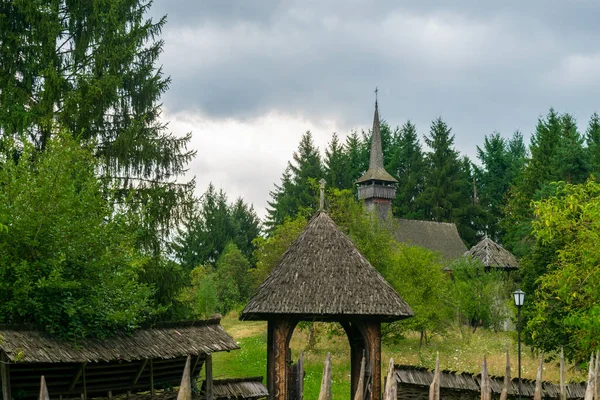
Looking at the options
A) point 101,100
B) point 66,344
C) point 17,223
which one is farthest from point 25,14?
point 66,344

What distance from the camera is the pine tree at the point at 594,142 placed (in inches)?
1889

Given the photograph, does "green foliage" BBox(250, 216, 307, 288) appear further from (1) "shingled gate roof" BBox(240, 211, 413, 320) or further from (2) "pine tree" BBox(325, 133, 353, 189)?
(2) "pine tree" BBox(325, 133, 353, 189)

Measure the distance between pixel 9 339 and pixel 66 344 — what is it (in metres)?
1.37

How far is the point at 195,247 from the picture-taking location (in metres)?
71.0

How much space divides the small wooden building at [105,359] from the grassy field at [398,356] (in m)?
6.84

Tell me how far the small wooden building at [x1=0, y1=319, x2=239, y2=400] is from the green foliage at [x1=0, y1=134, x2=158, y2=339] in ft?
1.43

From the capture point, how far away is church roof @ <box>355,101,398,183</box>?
176ft

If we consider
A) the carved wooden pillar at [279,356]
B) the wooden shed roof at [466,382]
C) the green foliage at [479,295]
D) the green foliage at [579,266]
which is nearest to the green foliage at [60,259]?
the carved wooden pillar at [279,356]

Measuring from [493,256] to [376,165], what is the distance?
12.2 metres

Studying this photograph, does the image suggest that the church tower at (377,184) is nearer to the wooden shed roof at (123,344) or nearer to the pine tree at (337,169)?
the pine tree at (337,169)

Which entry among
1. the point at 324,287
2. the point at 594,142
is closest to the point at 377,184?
the point at 594,142

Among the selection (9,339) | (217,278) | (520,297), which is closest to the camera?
(9,339)

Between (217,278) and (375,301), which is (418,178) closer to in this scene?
(217,278)

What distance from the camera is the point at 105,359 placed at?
1413 centimetres
